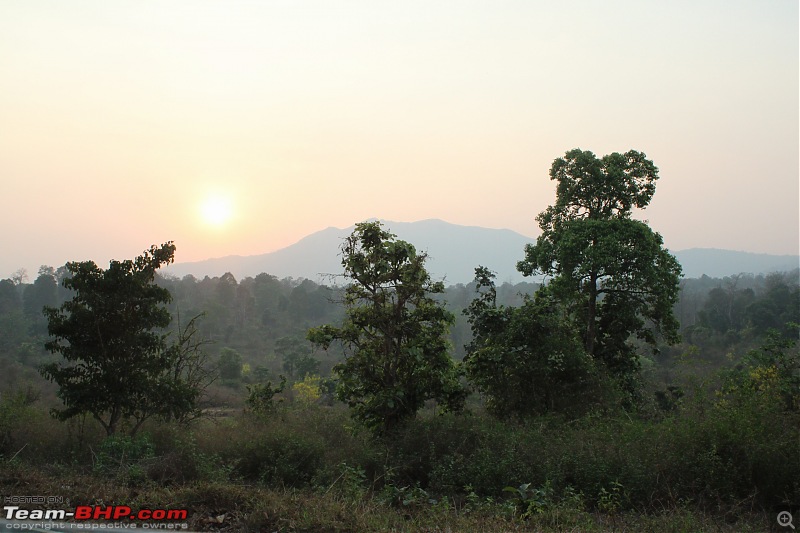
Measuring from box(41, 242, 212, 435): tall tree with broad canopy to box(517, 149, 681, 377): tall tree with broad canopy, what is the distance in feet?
34.7

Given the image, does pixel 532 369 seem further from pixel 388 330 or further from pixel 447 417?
pixel 388 330

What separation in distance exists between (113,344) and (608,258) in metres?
12.2

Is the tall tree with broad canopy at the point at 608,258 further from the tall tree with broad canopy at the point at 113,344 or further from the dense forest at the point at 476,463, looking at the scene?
the tall tree with broad canopy at the point at 113,344

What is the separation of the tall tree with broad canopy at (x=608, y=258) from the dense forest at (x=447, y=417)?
61 mm

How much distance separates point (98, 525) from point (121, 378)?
5.52 m

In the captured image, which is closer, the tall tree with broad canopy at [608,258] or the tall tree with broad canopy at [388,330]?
the tall tree with broad canopy at [388,330]

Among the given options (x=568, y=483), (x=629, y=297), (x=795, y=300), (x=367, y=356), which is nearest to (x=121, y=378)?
(x=367, y=356)

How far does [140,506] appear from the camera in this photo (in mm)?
7102

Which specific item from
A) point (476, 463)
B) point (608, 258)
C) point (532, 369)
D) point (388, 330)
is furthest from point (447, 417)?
point (608, 258)

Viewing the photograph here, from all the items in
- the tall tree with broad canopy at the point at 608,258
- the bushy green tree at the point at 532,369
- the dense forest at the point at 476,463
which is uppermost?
the tall tree with broad canopy at the point at 608,258

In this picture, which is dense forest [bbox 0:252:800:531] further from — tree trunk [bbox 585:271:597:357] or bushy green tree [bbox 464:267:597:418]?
tree trunk [bbox 585:271:597:357]

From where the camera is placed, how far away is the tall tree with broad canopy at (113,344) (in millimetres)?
11367

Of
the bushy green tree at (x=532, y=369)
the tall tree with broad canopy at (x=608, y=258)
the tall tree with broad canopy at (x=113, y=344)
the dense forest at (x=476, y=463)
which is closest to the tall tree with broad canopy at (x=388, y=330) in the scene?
the dense forest at (x=476, y=463)

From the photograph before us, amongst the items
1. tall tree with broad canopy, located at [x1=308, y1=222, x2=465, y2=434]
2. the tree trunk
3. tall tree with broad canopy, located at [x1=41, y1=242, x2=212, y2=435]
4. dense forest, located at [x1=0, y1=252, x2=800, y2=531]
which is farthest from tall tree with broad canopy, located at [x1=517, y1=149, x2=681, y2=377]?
tall tree with broad canopy, located at [x1=41, y1=242, x2=212, y2=435]
